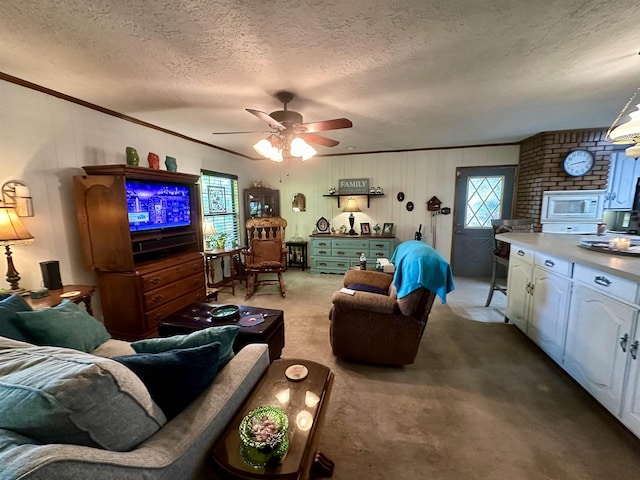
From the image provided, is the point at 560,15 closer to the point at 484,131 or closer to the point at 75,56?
the point at 484,131

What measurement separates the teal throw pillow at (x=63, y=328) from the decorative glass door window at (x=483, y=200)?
513cm

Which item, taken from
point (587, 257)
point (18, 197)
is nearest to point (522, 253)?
point (587, 257)

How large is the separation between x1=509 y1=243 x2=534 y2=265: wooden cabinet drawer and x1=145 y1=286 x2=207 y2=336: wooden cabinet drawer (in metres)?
3.35

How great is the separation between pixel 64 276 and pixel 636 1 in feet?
14.2

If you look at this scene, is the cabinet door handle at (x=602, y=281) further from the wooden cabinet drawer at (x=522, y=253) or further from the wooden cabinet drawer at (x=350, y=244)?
Answer: the wooden cabinet drawer at (x=350, y=244)

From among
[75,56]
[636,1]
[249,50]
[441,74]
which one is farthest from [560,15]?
[75,56]

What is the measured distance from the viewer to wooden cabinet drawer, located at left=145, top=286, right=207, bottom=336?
8.27 ft

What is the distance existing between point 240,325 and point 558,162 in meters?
4.67

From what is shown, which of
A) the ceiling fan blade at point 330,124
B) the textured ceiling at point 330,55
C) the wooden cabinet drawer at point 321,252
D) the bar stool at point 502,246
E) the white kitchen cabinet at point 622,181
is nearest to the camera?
the textured ceiling at point 330,55

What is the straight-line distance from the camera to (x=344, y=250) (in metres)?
4.95

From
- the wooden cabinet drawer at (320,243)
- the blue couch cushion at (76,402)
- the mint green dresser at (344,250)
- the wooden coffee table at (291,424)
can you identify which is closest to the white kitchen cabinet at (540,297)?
the wooden coffee table at (291,424)

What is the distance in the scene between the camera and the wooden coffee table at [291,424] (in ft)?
2.70

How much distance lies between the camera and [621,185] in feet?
13.3

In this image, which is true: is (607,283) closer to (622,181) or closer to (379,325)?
(379,325)
